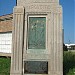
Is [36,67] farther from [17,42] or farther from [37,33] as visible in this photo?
[37,33]

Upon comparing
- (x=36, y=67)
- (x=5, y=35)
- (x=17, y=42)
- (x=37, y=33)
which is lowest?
(x=36, y=67)

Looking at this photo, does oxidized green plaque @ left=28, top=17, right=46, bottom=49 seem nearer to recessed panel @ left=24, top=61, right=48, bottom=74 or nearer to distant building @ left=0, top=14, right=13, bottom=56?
recessed panel @ left=24, top=61, right=48, bottom=74

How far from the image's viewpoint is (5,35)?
2220 centimetres

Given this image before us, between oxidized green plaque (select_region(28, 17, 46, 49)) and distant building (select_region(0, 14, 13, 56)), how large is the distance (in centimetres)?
1248

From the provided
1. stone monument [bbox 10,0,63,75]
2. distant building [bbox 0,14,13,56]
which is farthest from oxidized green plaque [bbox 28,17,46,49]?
distant building [bbox 0,14,13,56]

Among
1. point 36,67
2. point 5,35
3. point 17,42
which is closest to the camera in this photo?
point 17,42

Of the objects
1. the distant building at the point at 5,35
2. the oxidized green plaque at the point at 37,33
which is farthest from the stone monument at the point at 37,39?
the distant building at the point at 5,35

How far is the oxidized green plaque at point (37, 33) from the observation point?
28.8 ft

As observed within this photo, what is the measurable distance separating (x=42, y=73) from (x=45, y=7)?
8.69 ft

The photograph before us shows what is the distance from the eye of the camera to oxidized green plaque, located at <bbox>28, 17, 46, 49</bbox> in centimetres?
878

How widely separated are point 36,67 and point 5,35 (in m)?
13.8

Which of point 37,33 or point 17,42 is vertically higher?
point 37,33

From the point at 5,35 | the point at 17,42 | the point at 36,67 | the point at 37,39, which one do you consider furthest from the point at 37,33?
the point at 5,35

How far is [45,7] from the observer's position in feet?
28.9
